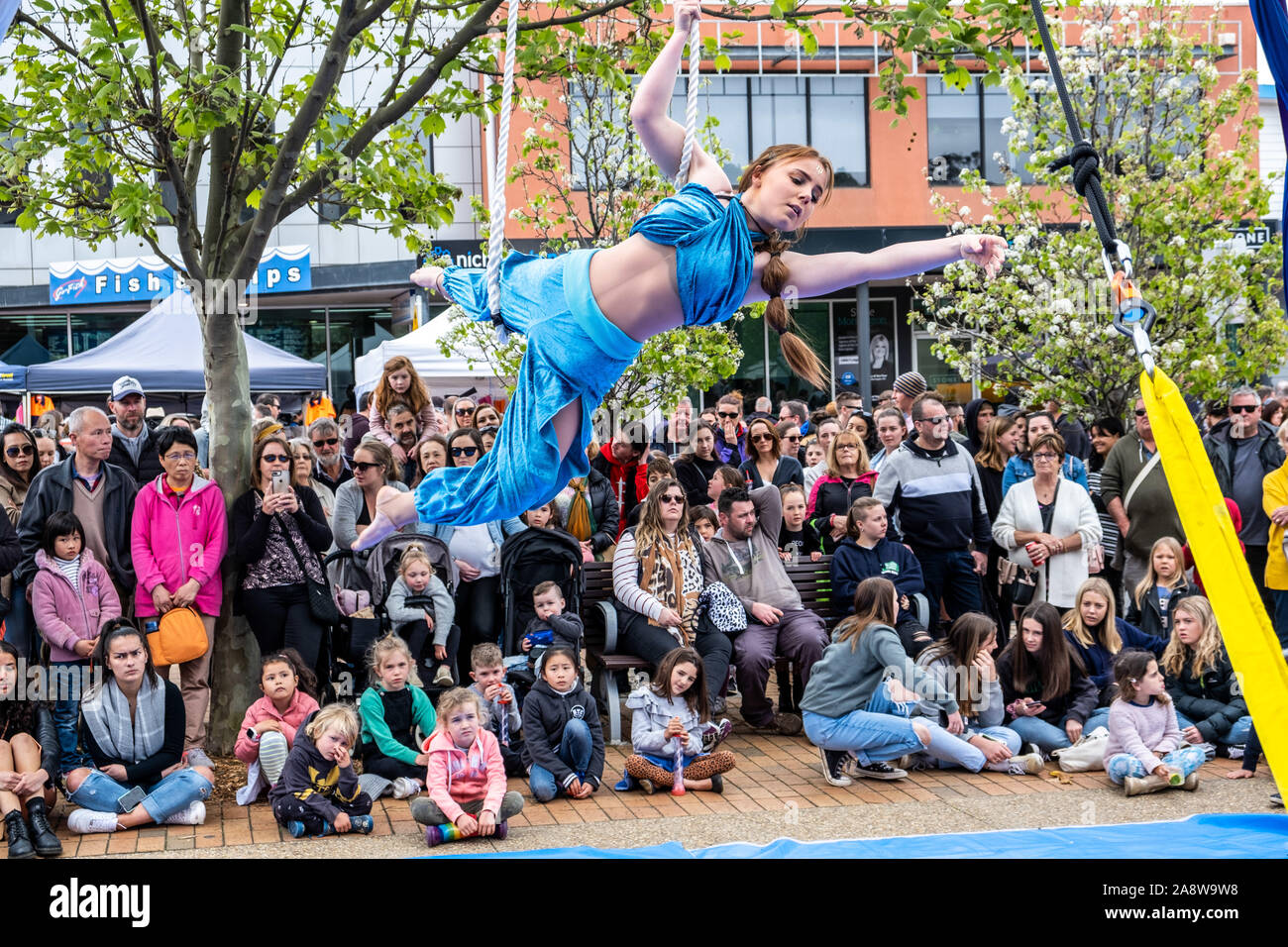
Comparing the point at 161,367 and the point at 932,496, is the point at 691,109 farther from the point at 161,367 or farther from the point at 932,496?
the point at 161,367

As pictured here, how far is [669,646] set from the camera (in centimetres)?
598

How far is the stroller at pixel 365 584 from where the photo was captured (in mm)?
5789

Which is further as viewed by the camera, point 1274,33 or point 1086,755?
point 1086,755

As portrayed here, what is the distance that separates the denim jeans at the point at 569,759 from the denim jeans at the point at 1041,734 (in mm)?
1922

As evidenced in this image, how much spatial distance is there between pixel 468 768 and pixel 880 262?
2.59 meters

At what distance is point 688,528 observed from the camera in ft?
20.5

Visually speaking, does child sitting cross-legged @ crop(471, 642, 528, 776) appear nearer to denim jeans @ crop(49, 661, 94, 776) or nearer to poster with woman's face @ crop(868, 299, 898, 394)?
denim jeans @ crop(49, 661, 94, 776)

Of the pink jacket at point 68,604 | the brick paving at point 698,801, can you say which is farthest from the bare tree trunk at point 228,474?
the brick paving at point 698,801

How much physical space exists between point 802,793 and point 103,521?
3.12 metres

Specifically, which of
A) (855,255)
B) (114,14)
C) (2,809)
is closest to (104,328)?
(114,14)

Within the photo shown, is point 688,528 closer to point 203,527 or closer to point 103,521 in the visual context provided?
point 203,527

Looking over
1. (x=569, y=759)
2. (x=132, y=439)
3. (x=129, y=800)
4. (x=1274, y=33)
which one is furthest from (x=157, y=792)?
(x=1274, y=33)

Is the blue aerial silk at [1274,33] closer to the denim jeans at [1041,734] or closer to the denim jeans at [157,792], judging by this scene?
the denim jeans at [1041,734]

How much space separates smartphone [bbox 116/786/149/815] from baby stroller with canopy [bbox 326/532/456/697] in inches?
44.4
